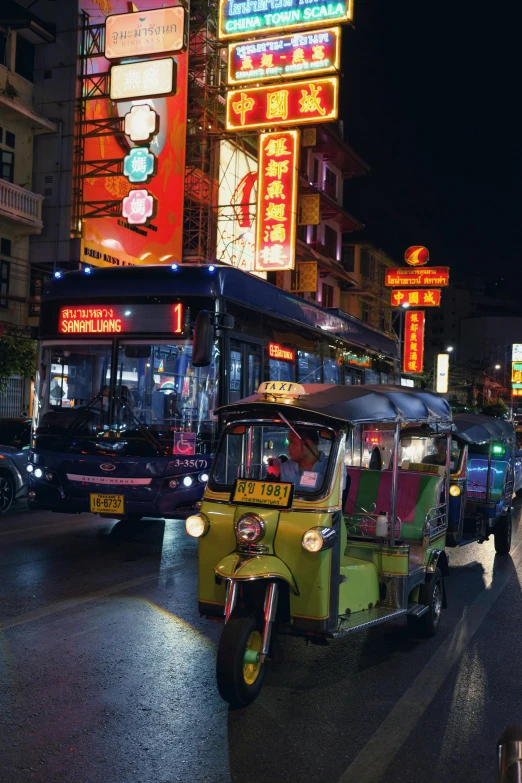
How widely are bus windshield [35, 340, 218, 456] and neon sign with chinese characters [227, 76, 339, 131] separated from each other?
1343cm

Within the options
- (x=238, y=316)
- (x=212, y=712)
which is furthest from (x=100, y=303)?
(x=212, y=712)

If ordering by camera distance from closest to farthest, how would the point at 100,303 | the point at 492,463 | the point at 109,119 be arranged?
the point at 100,303 < the point at 492,463 < the point at 109,119

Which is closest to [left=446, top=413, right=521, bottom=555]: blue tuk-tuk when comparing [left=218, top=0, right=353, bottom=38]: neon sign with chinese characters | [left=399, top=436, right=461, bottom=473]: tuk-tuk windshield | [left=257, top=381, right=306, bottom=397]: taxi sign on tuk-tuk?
[left=399, top=436, right=461, bottom=473]: tuk-tuk windshield

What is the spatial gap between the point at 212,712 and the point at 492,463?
7.97 meters

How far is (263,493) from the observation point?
17.9 feet

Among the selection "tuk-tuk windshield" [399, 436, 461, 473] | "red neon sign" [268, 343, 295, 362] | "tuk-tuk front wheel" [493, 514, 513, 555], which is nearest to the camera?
"tuk-tuk windshield" [399, 436, 461, 473]

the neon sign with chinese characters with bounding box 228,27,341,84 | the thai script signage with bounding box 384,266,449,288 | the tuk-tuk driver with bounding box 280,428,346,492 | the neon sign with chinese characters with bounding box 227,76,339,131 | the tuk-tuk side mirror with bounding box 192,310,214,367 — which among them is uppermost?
the neon sign with chinese characters with bounding box 228,27,341,84

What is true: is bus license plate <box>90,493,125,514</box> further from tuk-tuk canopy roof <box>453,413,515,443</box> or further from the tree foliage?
the tree foliage

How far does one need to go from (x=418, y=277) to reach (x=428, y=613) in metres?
37.6

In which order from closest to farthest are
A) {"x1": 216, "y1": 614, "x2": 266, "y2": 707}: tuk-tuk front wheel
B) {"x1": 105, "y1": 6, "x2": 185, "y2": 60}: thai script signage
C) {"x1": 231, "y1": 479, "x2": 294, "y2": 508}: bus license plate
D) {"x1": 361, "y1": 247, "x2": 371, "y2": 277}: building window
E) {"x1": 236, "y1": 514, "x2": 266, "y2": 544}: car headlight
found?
{"x1": 216, "y1": 614, "x2": 266, "y2": 707}: tuk-tuk front wheel, {"x1": 236, "y1": 514, "x2": 266, "y2": 544}: car headlight, {"x1": 231, "y1": 479, "x2": 294, "y2": 508}: bus license plate, {"x1": 105, "y1": 6, "x2": 185, "y2": 60}: thai script signage, {"x1": 361, "y1": 247, "x2": 371, "y2": 277}: building window

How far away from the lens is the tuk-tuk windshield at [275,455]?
18.4 ft

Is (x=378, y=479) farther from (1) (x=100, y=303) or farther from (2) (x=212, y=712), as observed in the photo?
(1) (x=100, y=303)

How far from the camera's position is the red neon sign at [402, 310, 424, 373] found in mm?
43344

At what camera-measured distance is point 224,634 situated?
4.93 meters
